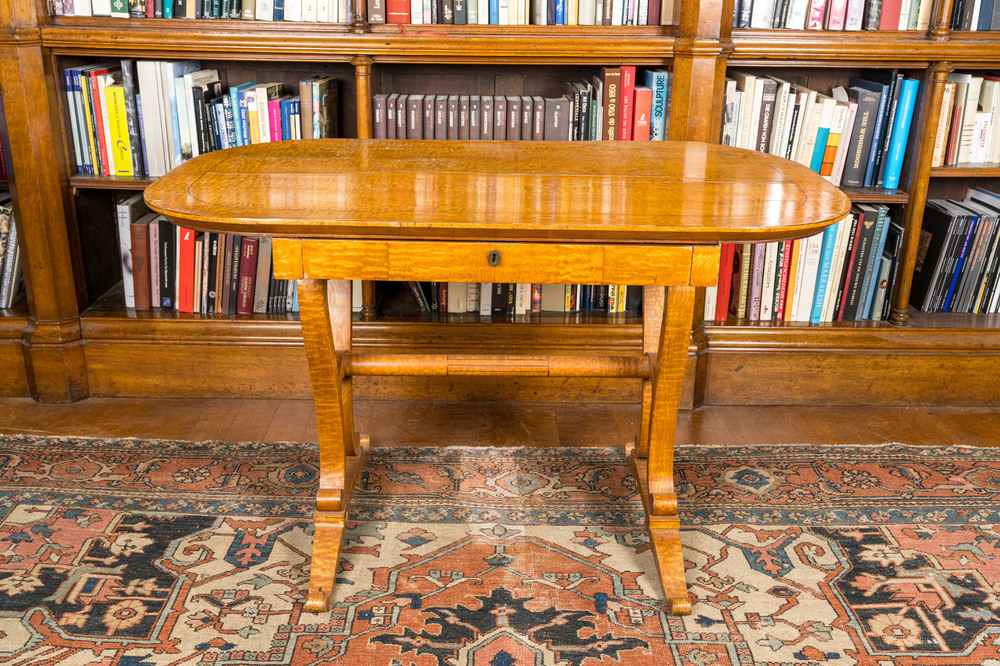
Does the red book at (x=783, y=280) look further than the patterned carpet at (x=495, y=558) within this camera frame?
Yes

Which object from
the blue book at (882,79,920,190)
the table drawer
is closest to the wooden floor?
the blue book at (882,79,920,190)

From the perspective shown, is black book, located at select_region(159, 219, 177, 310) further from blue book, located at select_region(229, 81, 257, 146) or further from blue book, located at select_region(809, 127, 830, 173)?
blue book, located at select_region(809, 127, 830, 173)

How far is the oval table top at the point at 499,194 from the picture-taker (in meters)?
1.58

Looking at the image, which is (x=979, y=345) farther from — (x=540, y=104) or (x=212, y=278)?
(x=212, y=278)

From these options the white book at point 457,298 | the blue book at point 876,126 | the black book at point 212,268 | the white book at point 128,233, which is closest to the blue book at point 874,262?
the blue book at point 876,126

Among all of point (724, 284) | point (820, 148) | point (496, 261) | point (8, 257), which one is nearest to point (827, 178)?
point (820, 148)

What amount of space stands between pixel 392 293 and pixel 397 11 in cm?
87

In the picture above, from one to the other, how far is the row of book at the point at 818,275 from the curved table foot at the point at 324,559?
4.47ft

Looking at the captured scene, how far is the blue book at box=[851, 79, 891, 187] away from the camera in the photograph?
2.64 meters

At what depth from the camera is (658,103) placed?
102 inches

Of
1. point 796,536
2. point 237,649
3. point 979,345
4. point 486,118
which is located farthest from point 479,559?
point 979,345

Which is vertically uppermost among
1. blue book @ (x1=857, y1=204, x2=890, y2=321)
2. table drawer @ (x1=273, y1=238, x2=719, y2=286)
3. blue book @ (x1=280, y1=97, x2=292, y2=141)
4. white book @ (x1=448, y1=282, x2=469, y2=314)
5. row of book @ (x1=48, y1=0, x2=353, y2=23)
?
row of book @ (x1=48, y1=0, x2=353, y2=23)

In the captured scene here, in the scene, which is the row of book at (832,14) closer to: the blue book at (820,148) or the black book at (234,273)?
the blue book at (820,148)

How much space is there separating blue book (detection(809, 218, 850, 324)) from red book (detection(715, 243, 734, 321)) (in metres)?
0.26
